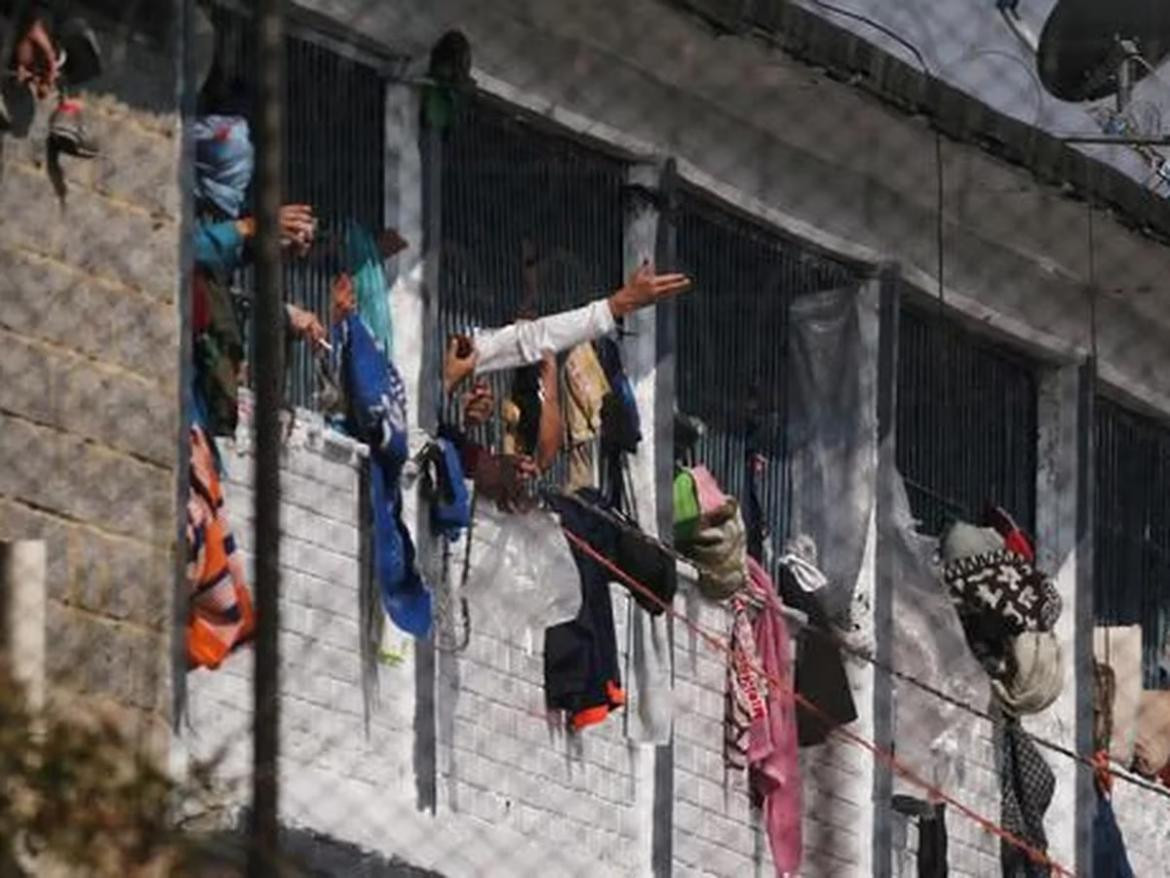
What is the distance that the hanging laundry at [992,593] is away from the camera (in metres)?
16.2

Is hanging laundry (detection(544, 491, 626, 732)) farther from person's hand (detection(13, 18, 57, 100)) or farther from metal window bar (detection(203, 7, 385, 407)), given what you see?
person's hand (detection(13, 18, 57, 100))

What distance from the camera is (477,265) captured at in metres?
13.9

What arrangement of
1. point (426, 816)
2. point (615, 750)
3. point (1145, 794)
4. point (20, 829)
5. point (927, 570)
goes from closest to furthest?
1. point (20, 829)
2. point (426, 816)
3. point (615, 750)
4. point (927, 570)
5. point (1145, 794)

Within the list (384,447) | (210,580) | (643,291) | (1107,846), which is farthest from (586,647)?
(1107,846)

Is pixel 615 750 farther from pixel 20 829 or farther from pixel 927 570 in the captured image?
pixel 20 829

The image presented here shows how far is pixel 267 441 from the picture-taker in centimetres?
809

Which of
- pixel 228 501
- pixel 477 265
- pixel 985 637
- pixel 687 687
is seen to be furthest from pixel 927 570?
pixel 228 501

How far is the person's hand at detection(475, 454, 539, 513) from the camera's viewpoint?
45.1 feet

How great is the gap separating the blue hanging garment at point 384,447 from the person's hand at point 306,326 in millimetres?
81

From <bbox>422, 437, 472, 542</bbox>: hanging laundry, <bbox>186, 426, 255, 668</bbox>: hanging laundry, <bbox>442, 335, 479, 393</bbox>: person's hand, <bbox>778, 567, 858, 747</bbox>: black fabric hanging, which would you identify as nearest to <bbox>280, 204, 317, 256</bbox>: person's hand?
<bbox>186, 426, 255, 668</bbox>: hanging laundry

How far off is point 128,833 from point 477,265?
6.23 metres

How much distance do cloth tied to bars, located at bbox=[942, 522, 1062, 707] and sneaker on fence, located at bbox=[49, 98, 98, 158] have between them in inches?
174

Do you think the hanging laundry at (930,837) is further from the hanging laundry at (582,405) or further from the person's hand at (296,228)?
the person's hand at (296,228)

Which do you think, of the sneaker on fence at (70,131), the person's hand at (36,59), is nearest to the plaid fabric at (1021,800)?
the sneaker on fence at (70,131)
